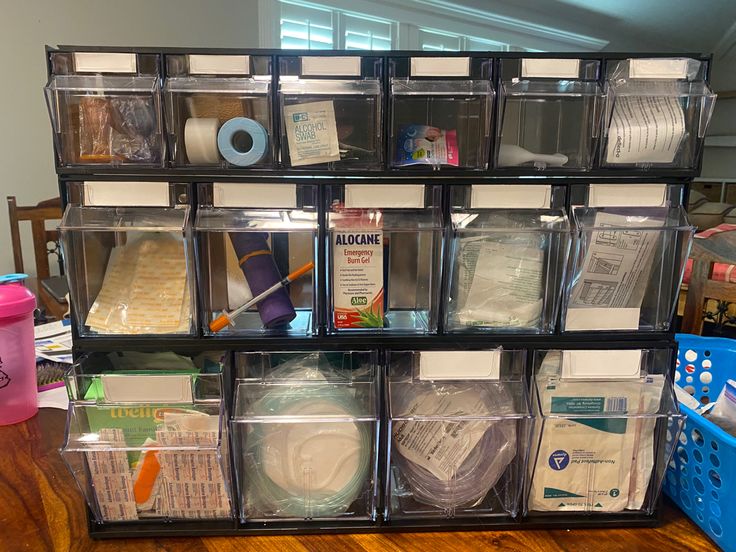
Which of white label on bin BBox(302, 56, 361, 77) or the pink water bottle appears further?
the pink water bottle

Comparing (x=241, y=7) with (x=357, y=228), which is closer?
(x=357, y=228)

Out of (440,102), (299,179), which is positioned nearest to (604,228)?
(440,102)

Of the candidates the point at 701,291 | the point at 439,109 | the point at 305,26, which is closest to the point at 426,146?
the point at 439,109

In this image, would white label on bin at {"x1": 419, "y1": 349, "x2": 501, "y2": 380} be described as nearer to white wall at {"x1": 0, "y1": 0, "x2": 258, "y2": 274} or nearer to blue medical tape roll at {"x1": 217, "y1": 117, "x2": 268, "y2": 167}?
blue medical tape roll at {"x1": 217, "y1": 117, "x2": 268, "y2": 167}

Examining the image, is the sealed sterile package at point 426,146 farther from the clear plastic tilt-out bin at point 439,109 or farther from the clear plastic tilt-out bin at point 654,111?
the clear plastic tilt-out bin at point 654,111

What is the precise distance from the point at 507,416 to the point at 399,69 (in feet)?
1.47

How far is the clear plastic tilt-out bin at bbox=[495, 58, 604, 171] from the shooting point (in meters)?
0.65

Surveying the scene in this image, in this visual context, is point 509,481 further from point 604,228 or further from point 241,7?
point 241,7

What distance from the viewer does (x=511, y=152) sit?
682mm

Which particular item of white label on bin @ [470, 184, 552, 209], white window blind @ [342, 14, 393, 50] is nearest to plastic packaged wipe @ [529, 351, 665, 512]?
white label on bin @ [470, 184, 552, 209]

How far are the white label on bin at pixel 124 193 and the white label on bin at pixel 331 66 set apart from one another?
0.70ft

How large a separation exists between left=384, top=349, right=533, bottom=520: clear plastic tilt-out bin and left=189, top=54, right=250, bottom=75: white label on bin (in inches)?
15.4

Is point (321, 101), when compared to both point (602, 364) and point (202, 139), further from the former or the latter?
point (602, 364)

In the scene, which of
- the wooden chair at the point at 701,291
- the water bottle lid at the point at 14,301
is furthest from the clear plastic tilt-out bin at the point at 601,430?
the wooden chair at the point at 701,291
